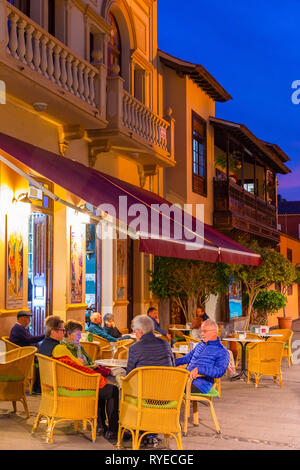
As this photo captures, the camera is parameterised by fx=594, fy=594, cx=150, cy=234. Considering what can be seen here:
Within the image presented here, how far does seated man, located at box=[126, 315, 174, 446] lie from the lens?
671 cm

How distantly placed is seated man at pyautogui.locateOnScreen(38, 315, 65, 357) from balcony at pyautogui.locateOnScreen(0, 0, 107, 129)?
4062 millimetres

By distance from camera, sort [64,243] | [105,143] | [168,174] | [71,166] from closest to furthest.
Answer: [71,166], [64,243], [105,143], [168,174]

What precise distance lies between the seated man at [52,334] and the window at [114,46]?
8982 millimetres

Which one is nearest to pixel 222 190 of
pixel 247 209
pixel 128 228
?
pixel 247 209

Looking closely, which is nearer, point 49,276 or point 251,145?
point 49,276

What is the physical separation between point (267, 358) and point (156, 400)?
17.6 feet

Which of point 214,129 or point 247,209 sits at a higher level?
point 214,129

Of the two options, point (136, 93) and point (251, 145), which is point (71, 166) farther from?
point (251, 145)

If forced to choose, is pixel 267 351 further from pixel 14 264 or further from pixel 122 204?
pixel 14 264

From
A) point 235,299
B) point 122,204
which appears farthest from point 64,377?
point 235,299

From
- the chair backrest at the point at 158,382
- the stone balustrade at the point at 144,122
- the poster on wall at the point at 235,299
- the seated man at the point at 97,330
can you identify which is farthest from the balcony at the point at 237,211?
the chair backrest at the point at 158,382
